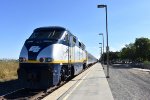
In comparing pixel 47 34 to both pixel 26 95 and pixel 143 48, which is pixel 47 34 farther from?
pixel 143 48

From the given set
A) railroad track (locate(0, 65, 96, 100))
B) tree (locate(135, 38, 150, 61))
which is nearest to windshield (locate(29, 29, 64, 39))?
railroad track (locate(0, 65, 96, 100))

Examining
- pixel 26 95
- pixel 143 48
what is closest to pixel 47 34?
pixel 26 95

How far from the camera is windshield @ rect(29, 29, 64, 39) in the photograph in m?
20.2

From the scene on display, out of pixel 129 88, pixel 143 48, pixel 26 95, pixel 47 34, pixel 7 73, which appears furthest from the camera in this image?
pixel 143 48

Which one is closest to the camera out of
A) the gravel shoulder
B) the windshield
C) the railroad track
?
the railroad track

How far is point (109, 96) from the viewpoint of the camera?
1560cm

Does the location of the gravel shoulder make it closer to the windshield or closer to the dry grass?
the windshield

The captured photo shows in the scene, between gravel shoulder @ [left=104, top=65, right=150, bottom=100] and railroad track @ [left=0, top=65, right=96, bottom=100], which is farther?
gravel shoulder @ [left=104, top=65, right=150, bottom=100]

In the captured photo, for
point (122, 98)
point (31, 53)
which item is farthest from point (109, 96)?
point (31, 53)

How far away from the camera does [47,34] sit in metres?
20.5

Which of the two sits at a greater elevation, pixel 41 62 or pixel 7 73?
pixel 41 62

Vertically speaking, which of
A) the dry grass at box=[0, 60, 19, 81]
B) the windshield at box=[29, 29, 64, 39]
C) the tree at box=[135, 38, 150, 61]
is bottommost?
the dry grass at box=[0, 60, 19, 81]

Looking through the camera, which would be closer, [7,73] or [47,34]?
[47,34]

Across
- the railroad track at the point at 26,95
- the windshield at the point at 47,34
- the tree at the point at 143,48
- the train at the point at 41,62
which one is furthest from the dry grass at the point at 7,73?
the tree at the point at 143,48
